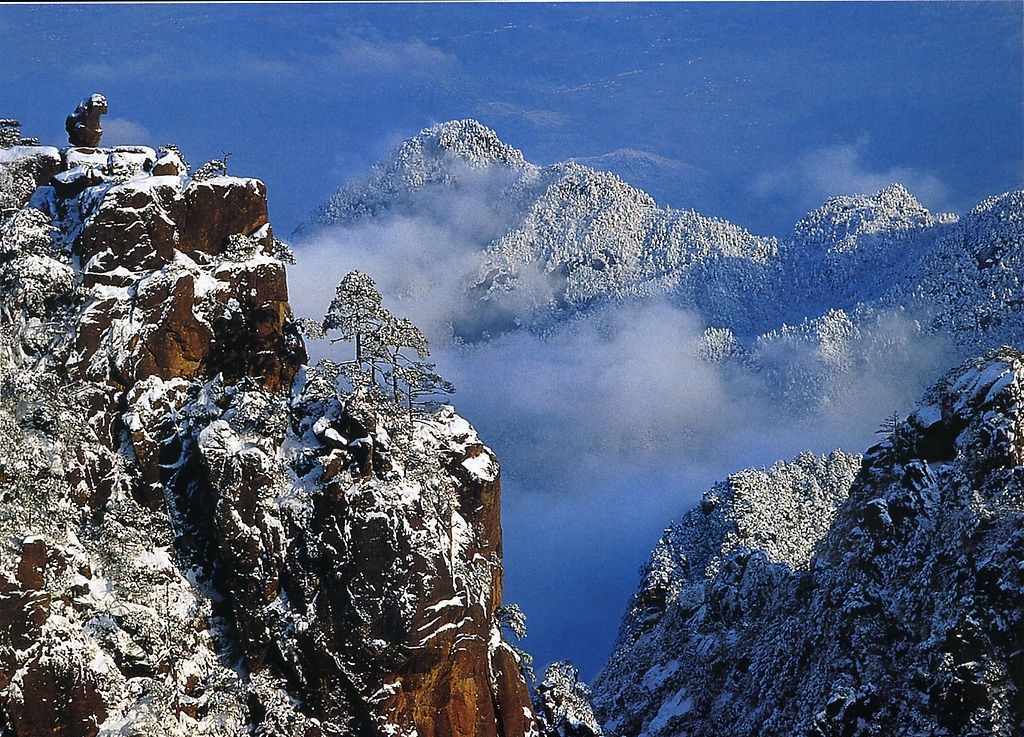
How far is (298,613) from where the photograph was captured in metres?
63.8

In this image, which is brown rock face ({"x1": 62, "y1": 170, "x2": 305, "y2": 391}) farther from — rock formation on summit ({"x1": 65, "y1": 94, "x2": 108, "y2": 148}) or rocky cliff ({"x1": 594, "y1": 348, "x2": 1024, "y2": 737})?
rocky cliff ({"x1": 594, "y1": 348, "x2": 1024, "y2": 737})

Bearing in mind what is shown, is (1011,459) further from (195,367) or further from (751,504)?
(751,504)

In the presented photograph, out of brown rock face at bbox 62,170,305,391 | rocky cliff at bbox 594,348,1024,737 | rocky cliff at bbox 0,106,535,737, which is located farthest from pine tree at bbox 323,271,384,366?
rocky cliff at bbox 594,348,1024,737

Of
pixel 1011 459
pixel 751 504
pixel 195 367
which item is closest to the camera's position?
pixel 195 367

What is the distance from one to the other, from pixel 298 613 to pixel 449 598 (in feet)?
28.7

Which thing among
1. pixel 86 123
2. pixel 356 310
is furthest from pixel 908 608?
pixel 86 123

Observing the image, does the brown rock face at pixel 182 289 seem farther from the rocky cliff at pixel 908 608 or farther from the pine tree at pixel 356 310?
the rocky cliff at pixel 908 608

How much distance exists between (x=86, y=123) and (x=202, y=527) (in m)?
33.1

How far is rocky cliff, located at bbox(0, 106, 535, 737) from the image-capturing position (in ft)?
199

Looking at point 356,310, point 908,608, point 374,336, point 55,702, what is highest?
point 356,310

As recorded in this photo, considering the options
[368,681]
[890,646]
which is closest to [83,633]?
[368,681]

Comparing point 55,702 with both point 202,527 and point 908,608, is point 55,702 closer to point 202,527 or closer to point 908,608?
point 202,527

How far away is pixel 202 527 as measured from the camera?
2594 inches

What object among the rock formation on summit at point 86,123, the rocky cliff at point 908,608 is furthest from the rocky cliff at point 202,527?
the rocky cliff at point 908,608
